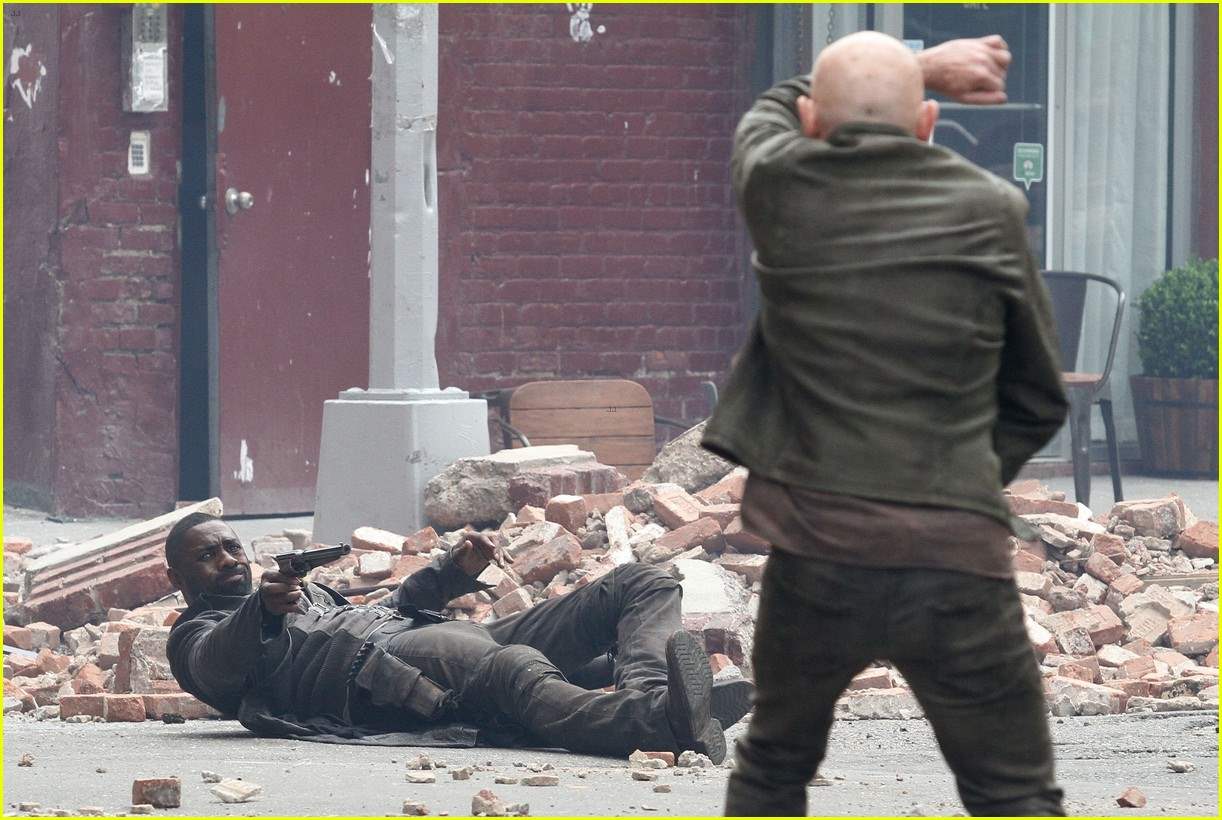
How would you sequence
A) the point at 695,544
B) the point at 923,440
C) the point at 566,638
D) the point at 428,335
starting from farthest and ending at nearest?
the point at 428,335, the point at 695,544, the point at 566,638, the point at 923,440

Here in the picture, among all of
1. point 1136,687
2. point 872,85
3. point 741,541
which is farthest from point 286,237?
point 872,85

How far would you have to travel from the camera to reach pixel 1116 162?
39.6 feet

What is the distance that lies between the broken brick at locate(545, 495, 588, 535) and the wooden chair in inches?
83.9

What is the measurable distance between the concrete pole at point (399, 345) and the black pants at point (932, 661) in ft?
17.2

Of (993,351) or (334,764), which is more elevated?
(993,351)

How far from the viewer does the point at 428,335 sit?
850 cm

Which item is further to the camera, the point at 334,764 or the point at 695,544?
the point at 695,544

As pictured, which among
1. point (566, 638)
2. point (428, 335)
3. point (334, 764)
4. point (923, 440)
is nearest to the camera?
point (923, 440)

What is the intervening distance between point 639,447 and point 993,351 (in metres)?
7.39

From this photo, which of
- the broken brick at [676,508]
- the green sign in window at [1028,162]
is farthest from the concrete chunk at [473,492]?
the green sign in window at [1028,162]

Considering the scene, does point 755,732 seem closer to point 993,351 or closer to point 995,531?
point 995,531

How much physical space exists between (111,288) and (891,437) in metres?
7.88

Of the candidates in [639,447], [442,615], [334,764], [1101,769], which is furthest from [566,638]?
[639,447]

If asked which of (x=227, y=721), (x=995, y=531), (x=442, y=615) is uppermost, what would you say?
(x=995, y=531)
